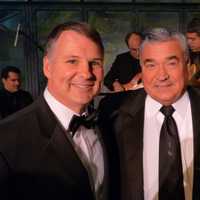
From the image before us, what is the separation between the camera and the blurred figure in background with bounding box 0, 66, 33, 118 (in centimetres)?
452

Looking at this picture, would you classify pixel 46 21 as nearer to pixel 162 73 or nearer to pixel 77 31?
pixel 162 73

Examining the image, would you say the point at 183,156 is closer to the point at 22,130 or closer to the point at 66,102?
the point at 66,102

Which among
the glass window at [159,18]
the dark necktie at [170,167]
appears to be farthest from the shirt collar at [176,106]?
the glass window at [159,18]

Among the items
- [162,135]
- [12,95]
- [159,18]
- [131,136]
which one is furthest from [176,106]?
[159,18]

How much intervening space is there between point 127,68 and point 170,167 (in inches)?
100.0

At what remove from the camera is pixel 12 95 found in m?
4.70

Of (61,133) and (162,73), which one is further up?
(162,73)

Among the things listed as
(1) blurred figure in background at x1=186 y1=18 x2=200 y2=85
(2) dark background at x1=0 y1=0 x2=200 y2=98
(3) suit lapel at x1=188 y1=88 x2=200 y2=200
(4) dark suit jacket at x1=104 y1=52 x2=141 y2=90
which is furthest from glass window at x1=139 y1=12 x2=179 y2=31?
(3) suit lapel at x1=188 y1=88 x2=200 y2=200

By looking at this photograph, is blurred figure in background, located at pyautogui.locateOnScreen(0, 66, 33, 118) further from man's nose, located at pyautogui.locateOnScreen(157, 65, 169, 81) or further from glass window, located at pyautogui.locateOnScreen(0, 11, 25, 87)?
man's nose, located at pyautogui.locateOnScreen(157, 65, 169, 81)

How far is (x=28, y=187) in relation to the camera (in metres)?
1.40

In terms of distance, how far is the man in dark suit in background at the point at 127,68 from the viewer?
4207 mm

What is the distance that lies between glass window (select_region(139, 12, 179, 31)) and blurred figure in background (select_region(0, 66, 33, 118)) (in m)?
2.48

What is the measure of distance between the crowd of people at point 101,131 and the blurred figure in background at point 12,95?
8.31 feet

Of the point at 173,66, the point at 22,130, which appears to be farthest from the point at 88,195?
the point at 173,66
